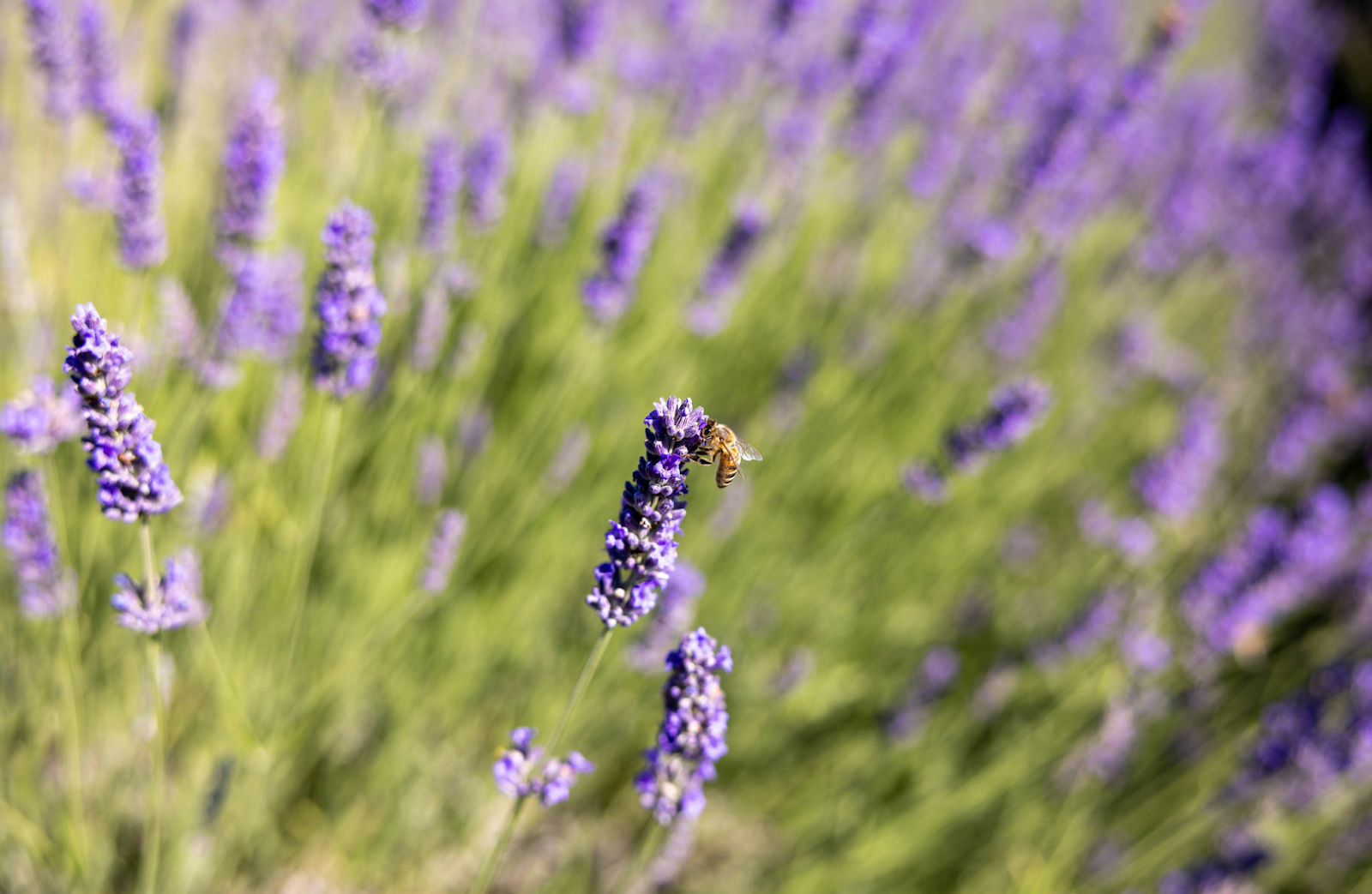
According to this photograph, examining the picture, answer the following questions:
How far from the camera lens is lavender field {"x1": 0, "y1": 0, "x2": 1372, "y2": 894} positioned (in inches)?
74.2

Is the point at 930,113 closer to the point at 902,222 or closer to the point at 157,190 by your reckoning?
the point at 902,222

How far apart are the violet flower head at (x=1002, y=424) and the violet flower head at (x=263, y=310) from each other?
1846 mm

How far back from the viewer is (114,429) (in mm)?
1080

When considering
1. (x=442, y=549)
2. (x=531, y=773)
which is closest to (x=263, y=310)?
(x=442, y=549)

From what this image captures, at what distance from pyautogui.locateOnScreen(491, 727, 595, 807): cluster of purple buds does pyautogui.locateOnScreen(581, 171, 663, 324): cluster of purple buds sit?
4.73 feet

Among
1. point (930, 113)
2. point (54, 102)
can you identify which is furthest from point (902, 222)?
point (54, 102)

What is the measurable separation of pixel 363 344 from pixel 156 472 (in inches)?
18.3

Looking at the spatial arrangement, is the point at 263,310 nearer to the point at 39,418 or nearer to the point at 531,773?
the point at 39,418

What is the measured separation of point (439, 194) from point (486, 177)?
29cm

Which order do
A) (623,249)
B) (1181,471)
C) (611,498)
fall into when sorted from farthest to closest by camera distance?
1. (1181,471)
2. (611,498)
3. (623,249)

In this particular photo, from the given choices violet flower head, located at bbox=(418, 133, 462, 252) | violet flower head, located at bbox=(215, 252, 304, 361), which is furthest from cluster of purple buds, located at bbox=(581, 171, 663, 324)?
violet flower head, located at bbox=(215, 252, 304, 361)

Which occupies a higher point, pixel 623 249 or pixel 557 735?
pixel 623 249

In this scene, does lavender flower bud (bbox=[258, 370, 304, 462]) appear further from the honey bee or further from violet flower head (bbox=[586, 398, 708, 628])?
violet flower head (bbox=[586, 398, 708, 628])

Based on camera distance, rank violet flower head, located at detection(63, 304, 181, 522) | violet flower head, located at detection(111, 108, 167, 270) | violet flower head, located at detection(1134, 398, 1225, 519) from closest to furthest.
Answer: violet flower head, located at detection(63, 304, 181, 522)
violet flower head, located at detection(111, 108, 167, 270)
violet flower head, located at detection(1134, 398, 1225, 519)
